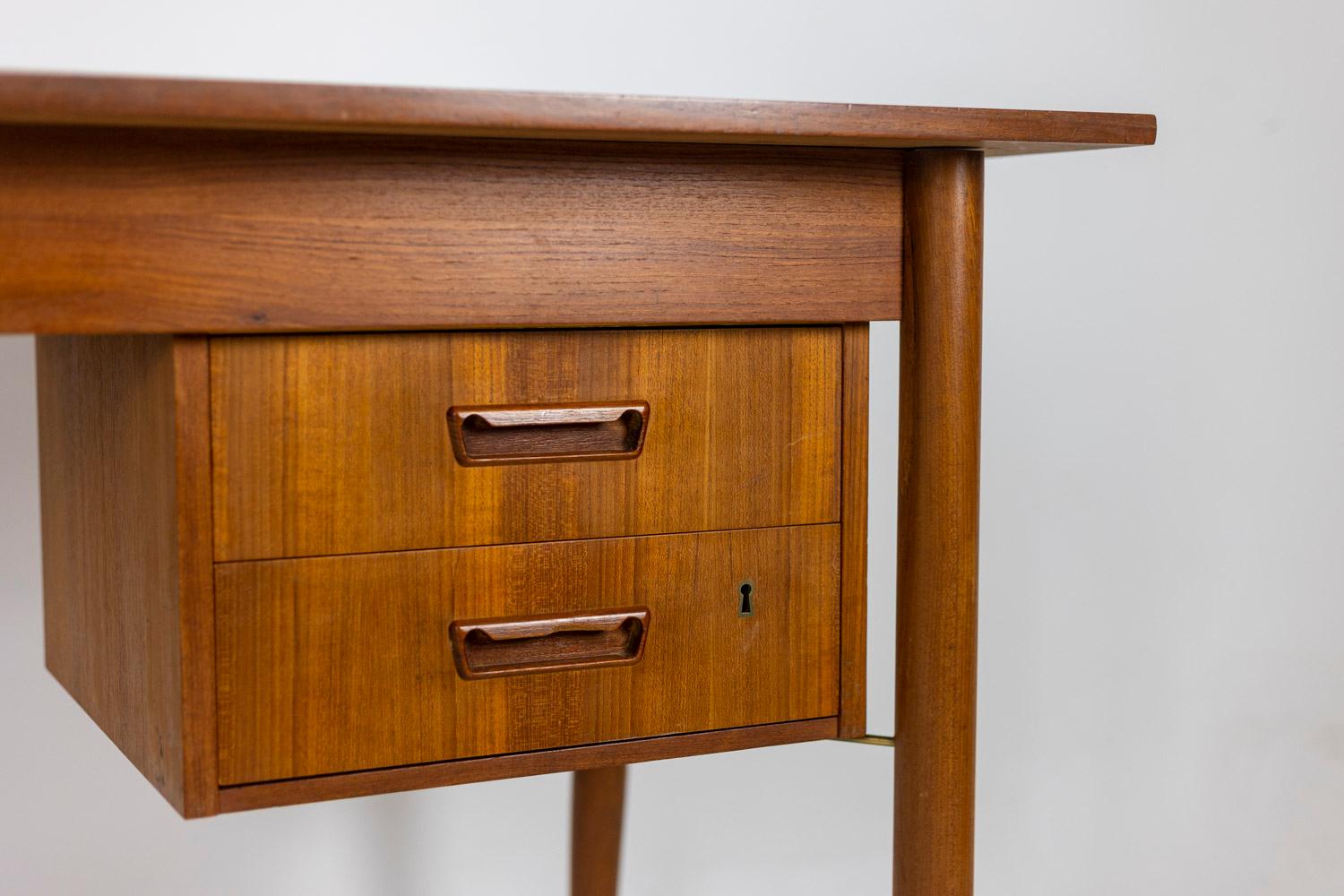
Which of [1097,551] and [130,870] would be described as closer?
[130,870]

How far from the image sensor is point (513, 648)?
2.90 ft

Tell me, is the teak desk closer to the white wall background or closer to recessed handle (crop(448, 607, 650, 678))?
recessed handle (crop(448, 607, 650, 678))

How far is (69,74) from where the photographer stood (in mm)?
690

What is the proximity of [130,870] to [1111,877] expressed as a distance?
1.21 m

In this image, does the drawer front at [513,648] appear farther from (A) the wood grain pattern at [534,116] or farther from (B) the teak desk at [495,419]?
(A) the wood grain pattern at [534,116]

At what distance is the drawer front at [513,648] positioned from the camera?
0.82m

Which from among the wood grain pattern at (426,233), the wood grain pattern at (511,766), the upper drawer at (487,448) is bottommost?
the wood grain pattern at (511,766)

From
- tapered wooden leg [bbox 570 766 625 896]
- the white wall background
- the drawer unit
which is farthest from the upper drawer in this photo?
the white wall background

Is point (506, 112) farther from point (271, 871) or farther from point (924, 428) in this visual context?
point (271, 871)

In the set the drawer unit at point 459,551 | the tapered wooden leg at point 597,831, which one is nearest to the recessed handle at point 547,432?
the drawer unit at point 459,551

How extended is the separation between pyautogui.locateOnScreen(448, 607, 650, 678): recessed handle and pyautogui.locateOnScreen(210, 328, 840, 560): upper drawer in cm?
5

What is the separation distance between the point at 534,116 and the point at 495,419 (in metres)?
0.18

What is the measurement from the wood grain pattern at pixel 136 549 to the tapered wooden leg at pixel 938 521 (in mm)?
437

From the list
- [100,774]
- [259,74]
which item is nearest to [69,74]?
[259,74]
